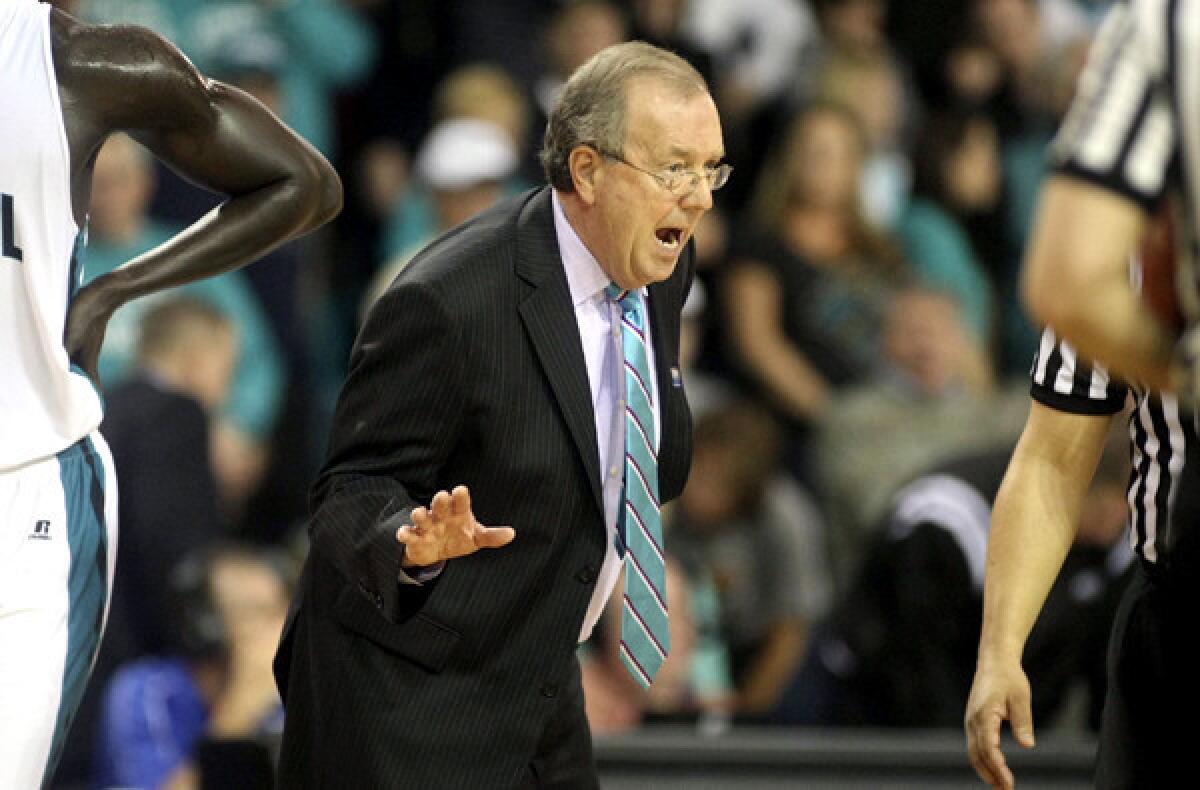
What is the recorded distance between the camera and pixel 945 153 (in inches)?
324

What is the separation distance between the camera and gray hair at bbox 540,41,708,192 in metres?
3.61

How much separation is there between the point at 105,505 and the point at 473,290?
0.70 metres

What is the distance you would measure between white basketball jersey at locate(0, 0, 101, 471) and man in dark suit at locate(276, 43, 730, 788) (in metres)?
0.48

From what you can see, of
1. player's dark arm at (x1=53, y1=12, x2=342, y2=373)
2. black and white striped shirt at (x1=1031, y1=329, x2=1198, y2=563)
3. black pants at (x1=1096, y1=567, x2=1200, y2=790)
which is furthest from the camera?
player's dark arm at (x1=53, y1=12, x2=342, y2=373)

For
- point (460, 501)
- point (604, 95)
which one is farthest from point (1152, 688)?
point (604, 95)

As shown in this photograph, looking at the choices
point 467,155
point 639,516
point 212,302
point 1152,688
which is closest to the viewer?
point 1152,688

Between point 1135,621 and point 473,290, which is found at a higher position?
point 473,290

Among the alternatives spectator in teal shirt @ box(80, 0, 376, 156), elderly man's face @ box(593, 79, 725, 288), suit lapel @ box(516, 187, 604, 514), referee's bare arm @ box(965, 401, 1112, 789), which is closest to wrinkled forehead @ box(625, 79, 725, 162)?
elderly man's face @ box(593, 79, 725, 288)

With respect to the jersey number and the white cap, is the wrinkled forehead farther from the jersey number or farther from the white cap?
Result: the white cap

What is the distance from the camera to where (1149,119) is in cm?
231

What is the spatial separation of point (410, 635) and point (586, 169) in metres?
0.85

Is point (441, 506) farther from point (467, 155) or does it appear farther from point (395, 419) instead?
point (467, 155)

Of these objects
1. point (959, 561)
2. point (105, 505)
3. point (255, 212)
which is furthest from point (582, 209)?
point (959, 561)

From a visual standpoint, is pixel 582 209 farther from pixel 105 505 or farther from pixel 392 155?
pixel 392 155
